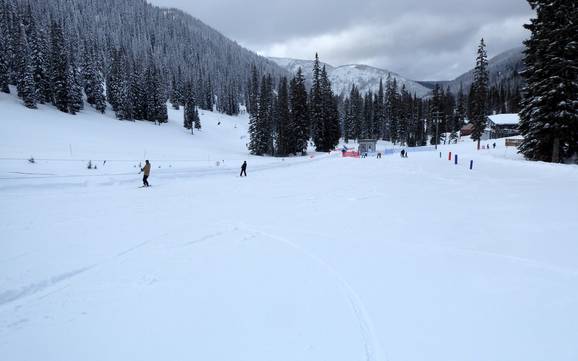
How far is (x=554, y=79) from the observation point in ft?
90.0

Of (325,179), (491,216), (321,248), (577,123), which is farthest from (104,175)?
(577,123)

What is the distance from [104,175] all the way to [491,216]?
23843 mm

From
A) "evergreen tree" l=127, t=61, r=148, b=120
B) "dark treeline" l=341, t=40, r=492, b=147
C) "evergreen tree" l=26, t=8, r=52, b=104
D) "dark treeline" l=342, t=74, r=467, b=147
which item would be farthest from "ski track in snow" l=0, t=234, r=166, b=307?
"dark treeline" l=342, t=74, r=467, b=147

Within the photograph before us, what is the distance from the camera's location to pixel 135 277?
23.5ft

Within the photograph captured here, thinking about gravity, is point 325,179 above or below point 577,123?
below

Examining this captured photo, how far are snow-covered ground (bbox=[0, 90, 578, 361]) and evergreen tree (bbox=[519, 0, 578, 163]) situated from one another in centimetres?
1417

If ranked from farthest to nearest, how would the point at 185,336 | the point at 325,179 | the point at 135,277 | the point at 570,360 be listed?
the point at 325,179 → the point at 135,277 → the point at 185,336 → the point at 570,360

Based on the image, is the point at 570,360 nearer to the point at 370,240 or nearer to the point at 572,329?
the point at 572,329

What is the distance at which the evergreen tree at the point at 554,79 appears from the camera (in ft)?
88.2

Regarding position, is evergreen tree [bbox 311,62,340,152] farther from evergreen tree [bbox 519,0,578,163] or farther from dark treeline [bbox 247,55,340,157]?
evergreen tree [bbox 519,0,578,163]

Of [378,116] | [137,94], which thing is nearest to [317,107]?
[137,94]

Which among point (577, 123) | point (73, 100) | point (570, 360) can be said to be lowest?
point (570, 360)

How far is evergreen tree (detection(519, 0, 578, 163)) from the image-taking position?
2689 centimetres

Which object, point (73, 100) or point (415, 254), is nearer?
point (415, 254)
